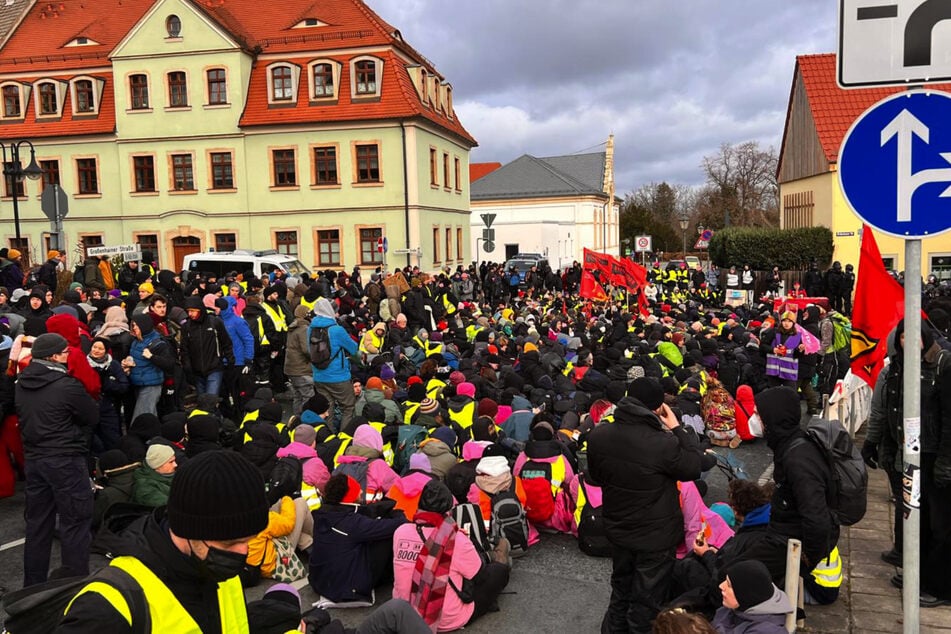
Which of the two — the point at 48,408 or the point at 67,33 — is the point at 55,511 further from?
the point at 67,33

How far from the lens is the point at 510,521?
260 inches

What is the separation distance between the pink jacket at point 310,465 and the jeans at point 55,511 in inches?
70.9

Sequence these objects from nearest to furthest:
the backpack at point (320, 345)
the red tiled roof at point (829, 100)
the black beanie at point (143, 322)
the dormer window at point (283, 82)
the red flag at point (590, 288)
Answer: the black beanie at point (143, 322) < the backpack at point (320, 345) < the red flag at point (590, 288) < the dormer window at point (283, 82) < the red tiled roof at point (829, 100)

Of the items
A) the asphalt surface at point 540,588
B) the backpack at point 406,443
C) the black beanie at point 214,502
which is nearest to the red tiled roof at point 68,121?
the asphalt surface at point 540,588

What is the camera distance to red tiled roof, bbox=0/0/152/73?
35156 mm

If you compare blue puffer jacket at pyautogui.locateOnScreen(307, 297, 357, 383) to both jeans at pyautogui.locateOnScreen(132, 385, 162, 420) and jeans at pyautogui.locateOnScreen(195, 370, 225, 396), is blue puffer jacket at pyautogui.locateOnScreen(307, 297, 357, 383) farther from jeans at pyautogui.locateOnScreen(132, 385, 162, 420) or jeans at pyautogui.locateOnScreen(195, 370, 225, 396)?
jeans at pyautogui.locateOnScreen(132, 385, 162, 420)

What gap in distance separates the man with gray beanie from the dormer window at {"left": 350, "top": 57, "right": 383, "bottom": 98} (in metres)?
28.7

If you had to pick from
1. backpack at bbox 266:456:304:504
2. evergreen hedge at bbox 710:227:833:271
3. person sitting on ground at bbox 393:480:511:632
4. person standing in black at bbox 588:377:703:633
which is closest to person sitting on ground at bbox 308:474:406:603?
person sitting on ground at bbox 393:480:511:632

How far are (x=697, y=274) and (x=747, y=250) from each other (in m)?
6.40

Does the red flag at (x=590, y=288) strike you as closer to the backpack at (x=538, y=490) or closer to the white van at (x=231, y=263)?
the white van at (x=231, y=263)

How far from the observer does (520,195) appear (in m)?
62.4

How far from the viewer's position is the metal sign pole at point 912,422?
11.0ft

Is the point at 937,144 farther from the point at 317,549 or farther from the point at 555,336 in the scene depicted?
the point at 555,336

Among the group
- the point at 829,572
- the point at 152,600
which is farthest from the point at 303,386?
the point at 152,600
